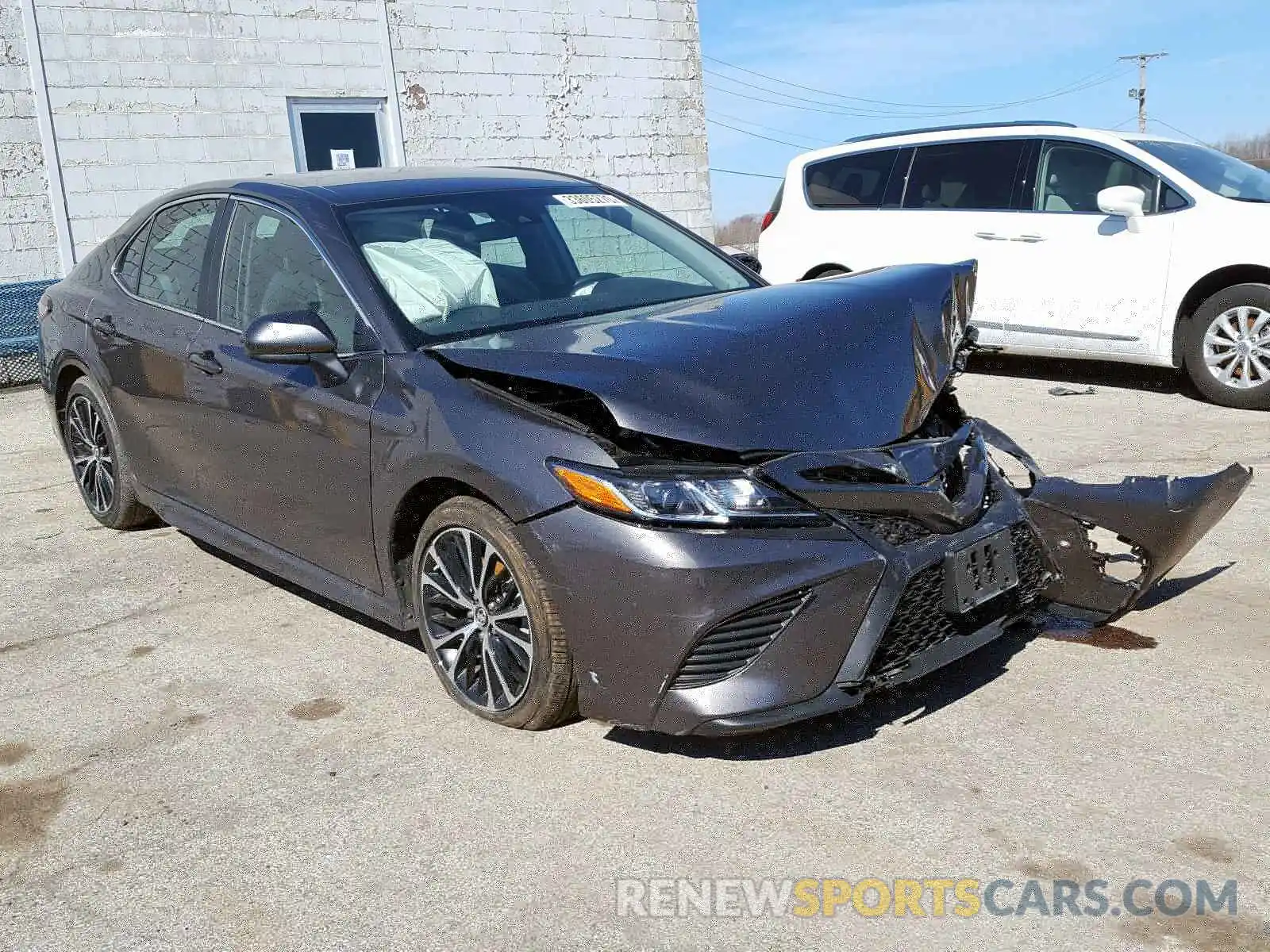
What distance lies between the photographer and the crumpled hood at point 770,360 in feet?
10.6

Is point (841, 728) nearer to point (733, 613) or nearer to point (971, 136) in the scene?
point (733, 613)

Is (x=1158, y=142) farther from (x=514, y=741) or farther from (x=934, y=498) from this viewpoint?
(x=514, y=741)

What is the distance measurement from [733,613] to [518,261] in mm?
1741

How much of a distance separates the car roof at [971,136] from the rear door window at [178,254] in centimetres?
575

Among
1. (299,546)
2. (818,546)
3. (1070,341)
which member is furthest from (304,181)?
(1070,341)

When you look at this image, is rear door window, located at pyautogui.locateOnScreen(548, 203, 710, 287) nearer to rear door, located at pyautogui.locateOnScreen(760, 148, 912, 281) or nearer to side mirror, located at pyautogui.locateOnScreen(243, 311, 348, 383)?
side mirror, located at pyautogui.locateOnScreen(243, 311, 348, 383)

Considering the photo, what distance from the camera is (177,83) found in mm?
11797

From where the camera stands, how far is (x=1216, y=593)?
4383mm

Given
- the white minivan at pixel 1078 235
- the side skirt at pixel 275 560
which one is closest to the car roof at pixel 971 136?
the white minivan at pixel 1078 235

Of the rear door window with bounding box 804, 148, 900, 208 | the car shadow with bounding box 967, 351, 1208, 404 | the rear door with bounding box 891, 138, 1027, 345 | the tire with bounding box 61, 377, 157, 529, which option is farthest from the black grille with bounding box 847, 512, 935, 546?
the rear door window with bounding box 804, 148, 900, 208

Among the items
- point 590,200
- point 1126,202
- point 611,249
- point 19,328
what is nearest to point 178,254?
point 590,200

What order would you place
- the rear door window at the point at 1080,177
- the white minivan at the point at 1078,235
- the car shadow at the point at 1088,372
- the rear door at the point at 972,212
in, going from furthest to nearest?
the rear door at the point at 972,212 < the car shadow at the point at 1088,372 < the rear door window at the point at 1080,177 < the white minivan at the point at 1078,235

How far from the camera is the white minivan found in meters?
7.64

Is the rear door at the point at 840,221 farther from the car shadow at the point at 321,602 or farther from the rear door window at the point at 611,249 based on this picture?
the car shadow at the point at 321,602
